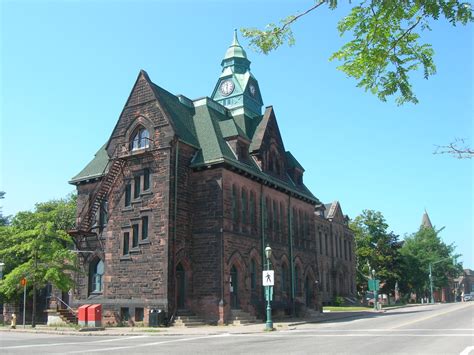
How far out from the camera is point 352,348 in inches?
586

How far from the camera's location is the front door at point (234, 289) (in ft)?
101

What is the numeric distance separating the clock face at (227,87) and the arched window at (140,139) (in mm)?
13906

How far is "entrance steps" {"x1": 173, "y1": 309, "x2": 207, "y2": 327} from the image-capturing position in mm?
27359

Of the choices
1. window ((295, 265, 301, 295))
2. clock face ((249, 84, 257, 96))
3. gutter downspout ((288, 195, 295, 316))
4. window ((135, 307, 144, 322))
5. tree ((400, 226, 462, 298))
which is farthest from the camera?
tree ((400, 226, 462, 298))

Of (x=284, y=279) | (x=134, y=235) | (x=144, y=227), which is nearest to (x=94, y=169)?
(x=134, y=235)

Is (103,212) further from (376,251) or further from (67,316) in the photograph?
(376,251)

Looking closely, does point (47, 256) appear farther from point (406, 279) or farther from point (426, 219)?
point (426, 219)

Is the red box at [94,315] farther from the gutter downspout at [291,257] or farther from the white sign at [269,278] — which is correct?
the gutter downspout at [291,257]

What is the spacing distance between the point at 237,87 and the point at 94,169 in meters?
15.1

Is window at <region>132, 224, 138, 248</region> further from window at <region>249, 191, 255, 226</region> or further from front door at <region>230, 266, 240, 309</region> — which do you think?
window at <region>249, 191, 255, 226</region>

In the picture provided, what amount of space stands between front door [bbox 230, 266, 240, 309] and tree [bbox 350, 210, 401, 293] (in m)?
43.3

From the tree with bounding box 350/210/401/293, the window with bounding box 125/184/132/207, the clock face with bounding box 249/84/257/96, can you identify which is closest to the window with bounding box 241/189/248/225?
the window with bounding box 125/184/132/207

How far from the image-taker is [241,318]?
2962 centimetres

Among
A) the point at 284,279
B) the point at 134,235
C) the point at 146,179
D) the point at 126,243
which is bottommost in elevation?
the point at 284,279
